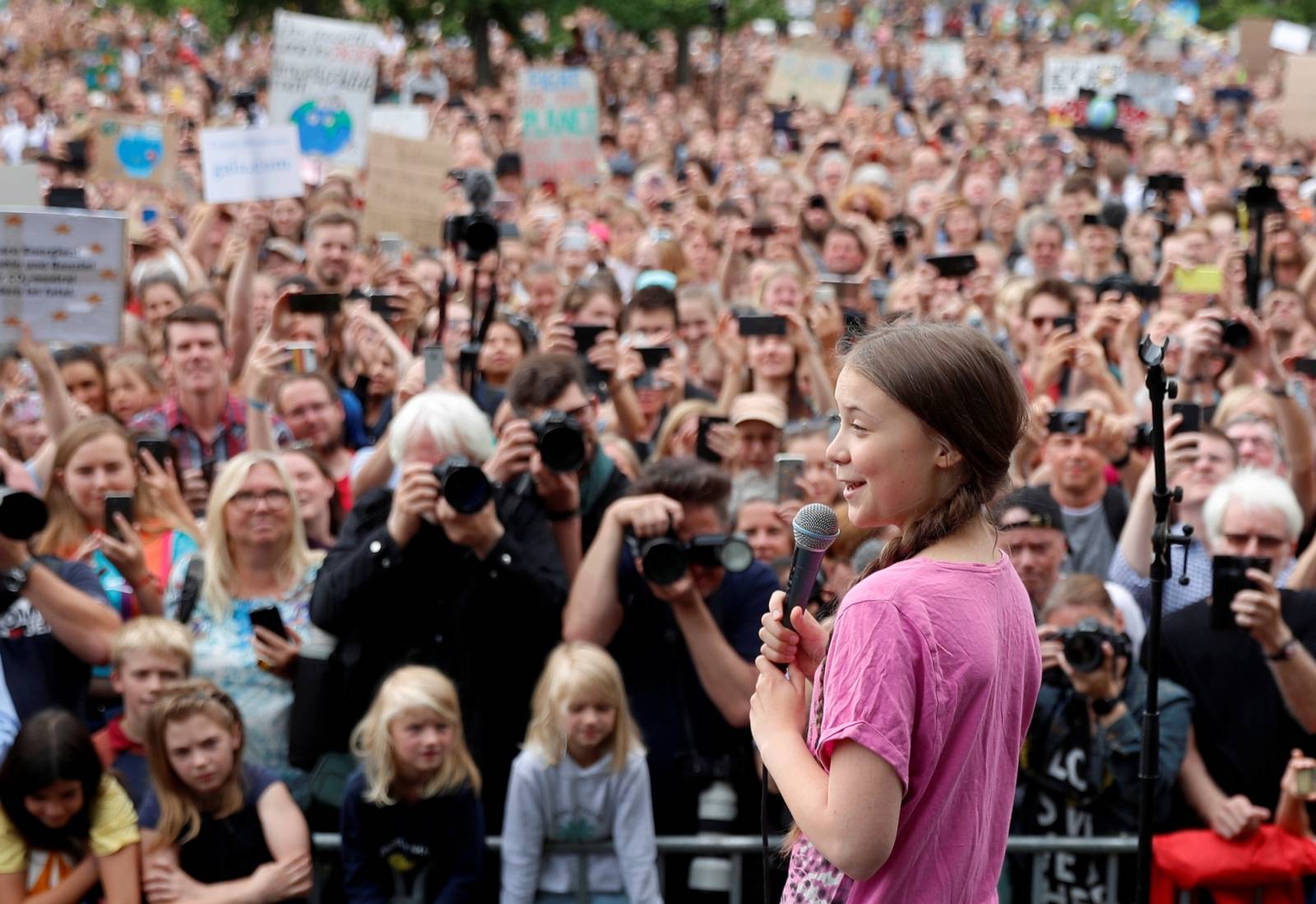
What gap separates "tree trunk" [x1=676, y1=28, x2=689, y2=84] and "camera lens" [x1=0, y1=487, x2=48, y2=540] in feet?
70.9

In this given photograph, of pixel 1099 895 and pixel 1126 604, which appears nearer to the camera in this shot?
pixel 1099 895

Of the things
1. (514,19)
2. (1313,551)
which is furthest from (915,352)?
(514,19)

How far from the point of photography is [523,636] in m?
4.69

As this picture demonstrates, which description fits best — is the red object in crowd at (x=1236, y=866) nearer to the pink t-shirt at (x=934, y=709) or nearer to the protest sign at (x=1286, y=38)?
the pink t-shirt at (x=934, y=709)

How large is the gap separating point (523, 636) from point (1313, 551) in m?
2.28

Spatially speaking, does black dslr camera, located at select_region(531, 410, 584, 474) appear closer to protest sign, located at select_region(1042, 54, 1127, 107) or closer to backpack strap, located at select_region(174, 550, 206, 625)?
backpack strap, located at select_region(174, 550, 206, 625)

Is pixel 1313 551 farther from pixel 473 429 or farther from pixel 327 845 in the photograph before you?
pixel 327 845

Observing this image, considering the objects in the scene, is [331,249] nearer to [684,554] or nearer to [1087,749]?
[684,554]

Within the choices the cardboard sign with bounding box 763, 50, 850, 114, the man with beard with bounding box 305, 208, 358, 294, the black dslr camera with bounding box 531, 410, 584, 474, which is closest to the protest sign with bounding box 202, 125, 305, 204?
the man with beard with bounding box 305, 208, 358, 294

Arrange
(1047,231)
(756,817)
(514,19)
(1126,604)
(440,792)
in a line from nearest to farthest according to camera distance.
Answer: (440,792), (756,817), (1126,604), (1047,231), (514,19)

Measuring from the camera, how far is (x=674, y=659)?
468 cm

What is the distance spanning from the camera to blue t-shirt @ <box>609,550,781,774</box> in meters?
4.59

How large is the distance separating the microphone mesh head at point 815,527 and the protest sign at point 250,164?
7315 millimetres

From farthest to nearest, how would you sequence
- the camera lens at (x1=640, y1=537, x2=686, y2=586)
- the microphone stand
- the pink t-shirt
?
1. the camera lens at (x1=640, y1=537, x2=686, y2=586)
2. the microphone stand
3. the pink t-shirt
